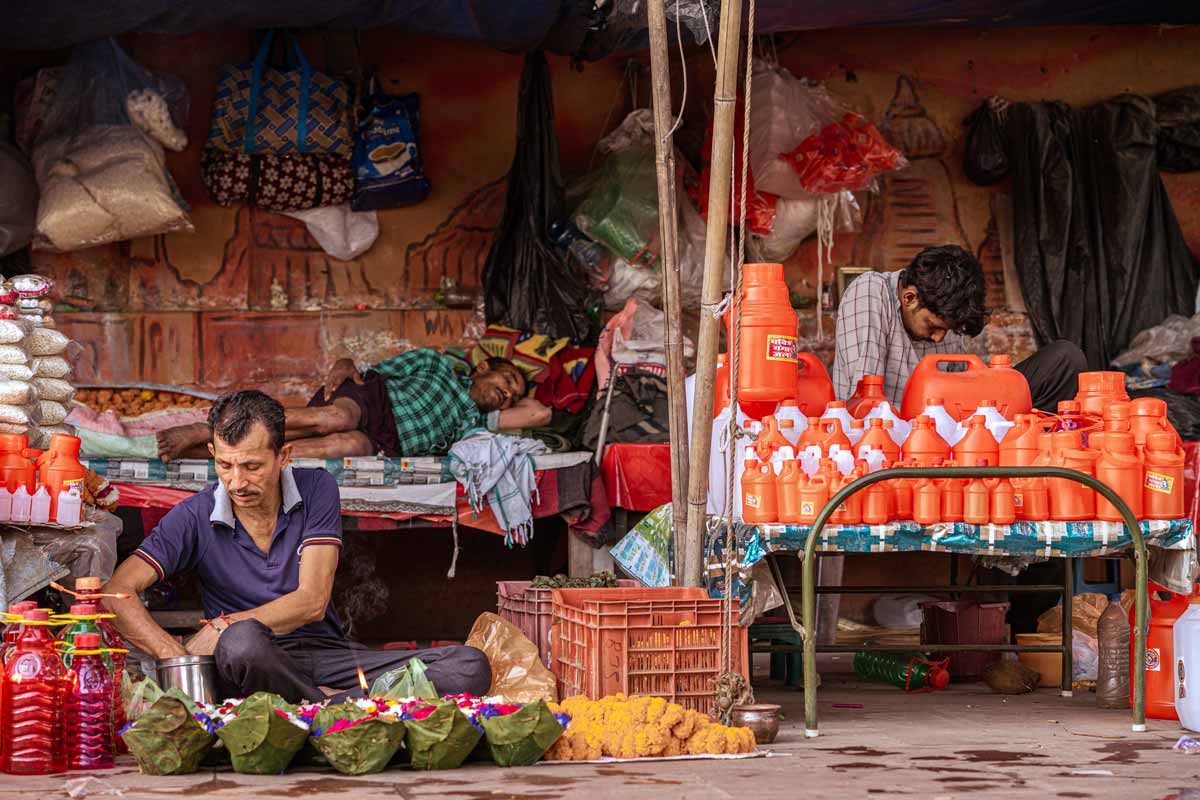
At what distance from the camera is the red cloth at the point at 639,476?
7.07 meters

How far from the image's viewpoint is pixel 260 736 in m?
3.83

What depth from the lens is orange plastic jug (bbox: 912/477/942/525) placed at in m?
4.95

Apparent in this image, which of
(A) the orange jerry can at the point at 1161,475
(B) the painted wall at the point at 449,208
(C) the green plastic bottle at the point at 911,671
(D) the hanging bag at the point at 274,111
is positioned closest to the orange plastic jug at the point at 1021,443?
(A) the orange jerry can at the point at 1161,475

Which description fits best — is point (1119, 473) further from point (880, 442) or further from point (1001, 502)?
point (880, 442)

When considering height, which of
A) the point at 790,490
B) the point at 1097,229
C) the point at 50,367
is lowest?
the point at 790,490

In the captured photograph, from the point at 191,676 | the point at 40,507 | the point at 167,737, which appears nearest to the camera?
the point at 167,737

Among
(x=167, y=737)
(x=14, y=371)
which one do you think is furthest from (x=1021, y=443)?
(x=14, y=371)

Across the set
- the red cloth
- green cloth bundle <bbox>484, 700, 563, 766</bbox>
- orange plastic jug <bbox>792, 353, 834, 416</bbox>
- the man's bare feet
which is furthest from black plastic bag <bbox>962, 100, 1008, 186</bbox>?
green cloth bundle <bbox>484, 700, 563, 766</bbox>

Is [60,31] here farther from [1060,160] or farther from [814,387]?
[1060,160]

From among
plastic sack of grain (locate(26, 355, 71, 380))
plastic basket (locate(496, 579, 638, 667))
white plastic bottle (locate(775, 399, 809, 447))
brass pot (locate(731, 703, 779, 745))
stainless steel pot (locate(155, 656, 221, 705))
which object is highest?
plastic sack of grain (locate(26, 355, 71, 380))

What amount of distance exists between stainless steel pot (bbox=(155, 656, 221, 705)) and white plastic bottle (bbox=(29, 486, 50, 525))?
702 millimetres

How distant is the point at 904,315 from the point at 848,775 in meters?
2.75

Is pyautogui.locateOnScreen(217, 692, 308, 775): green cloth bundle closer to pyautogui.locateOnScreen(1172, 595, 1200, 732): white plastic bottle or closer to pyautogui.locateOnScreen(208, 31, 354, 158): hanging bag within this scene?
pyautogui.locateOnScreen(1172, 595, 1200, 732): white plastic bottle

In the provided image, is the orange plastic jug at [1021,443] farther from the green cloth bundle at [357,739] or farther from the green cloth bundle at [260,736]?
the green cloth bundle at [260,736]
